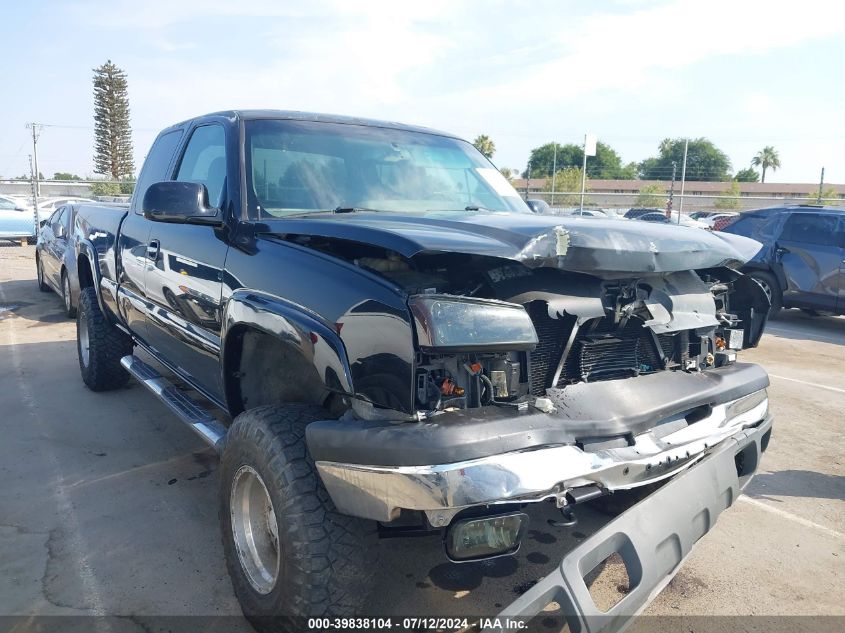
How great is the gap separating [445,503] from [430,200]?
6.62 feet

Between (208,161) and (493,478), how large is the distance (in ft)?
8.35

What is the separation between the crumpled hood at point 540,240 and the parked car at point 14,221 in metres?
19.4

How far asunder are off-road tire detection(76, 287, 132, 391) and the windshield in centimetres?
281

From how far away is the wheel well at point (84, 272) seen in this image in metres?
5.86

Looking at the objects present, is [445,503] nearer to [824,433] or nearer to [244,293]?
[244,293]

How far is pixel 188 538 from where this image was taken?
10.8 ft

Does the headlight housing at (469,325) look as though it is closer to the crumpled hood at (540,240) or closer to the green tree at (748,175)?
the crumpled hood at (540,240)

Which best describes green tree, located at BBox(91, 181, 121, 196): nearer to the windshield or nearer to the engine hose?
the windshield

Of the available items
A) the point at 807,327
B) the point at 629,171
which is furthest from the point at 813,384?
the point at 629,171

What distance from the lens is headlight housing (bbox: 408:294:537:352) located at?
2006 mm

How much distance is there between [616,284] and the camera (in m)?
2.51

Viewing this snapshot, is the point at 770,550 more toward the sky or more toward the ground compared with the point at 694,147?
more toward the ground

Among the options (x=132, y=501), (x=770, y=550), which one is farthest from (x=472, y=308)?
(x=132, y=501)

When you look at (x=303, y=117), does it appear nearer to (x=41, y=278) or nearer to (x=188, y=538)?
(x=188, y=538)
